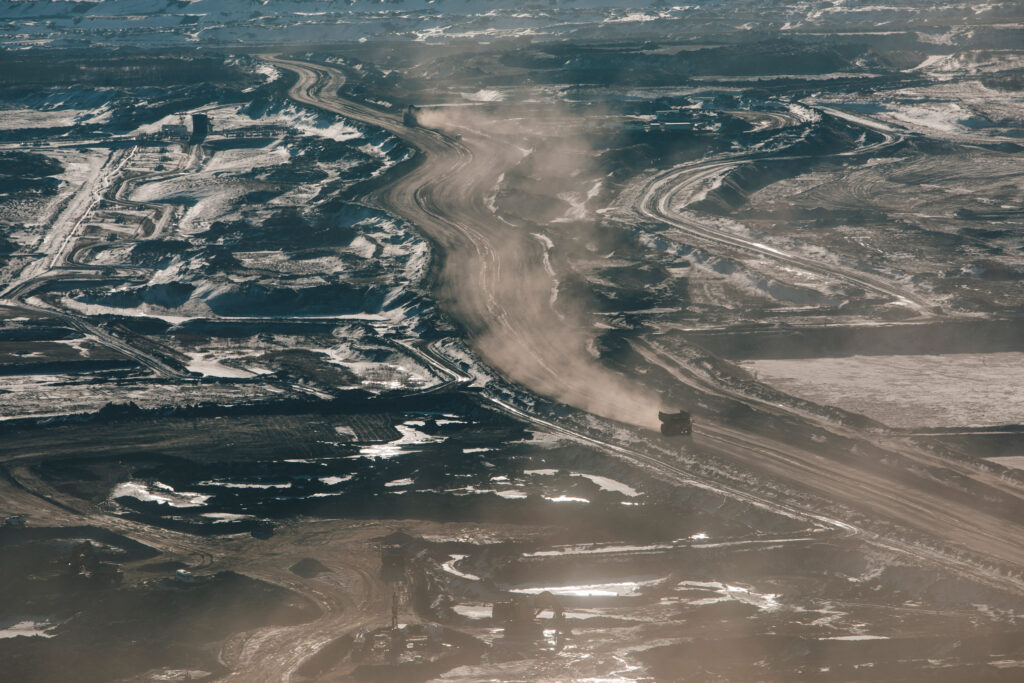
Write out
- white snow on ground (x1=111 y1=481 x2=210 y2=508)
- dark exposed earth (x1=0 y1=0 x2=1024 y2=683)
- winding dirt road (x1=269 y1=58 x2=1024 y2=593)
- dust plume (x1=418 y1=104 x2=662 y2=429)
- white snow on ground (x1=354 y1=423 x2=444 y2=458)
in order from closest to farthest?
dark exposed earth (x1=0 y1=0 x2=1024 y2=683) → winding dirt road (x1=269 y1=58 x2=1024 y2=593) → white snow on ground (x1=111 y1=481 x2=210 y2=508) → white snow on ground (x1=354 y1=423 x2=444 y2=458) → dust plume (x1=418 y1=104 x2=662 y2=429)

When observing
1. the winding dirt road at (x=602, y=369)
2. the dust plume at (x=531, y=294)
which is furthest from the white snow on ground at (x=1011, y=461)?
the dust plume at (x=531, y=294)

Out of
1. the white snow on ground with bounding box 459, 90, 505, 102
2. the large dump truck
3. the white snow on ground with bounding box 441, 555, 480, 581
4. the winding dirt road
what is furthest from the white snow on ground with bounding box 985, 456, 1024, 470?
the white snow on ground with bounding box 459, 90, 505, 102

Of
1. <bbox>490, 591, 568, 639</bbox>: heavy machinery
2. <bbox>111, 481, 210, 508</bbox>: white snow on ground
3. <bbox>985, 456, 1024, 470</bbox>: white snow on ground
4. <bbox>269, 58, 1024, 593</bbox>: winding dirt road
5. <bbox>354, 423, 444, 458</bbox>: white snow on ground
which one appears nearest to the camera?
A: <bbox>490, 591, 568, 639</bbox>: heavy machinery

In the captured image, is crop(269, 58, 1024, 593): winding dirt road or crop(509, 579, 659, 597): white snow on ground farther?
crop(269, 58, 1024, 593): winding dirt road

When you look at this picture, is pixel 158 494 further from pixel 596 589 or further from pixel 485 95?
pixel 485 95

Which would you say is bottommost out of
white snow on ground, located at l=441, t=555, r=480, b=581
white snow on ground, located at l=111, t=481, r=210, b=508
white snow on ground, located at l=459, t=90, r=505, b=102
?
white snow on ground, located at l=441, t=555, r=480, b=581

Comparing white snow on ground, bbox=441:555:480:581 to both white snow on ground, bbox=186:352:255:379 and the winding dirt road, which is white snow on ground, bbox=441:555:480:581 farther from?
white snow on ground, bbox=186:352:255:379

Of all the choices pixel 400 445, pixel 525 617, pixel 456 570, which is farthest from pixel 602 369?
pixel 525 617

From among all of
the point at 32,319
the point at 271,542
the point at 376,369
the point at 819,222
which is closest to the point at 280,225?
the point at 32,319
